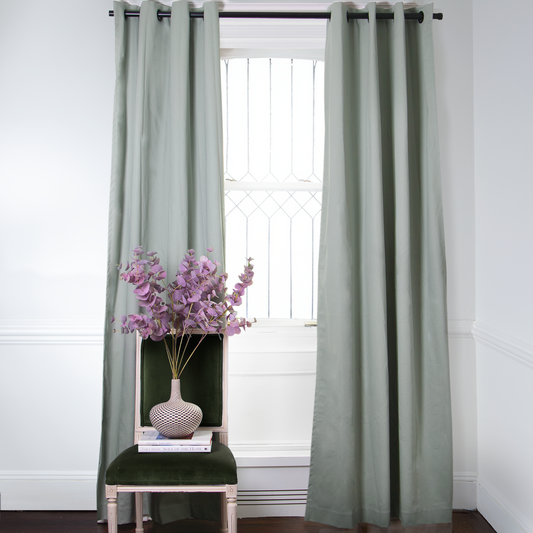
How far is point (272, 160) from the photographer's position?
7.46 feet

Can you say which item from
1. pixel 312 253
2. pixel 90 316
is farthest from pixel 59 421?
pixel 312 253

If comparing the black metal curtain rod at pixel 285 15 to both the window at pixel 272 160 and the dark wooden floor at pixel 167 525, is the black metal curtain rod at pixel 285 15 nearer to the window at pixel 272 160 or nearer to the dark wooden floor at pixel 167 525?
the window at pixel 272 160

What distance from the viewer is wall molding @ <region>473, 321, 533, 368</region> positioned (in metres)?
1.68

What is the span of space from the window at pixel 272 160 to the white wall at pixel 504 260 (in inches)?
31.6

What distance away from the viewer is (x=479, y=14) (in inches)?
80.6

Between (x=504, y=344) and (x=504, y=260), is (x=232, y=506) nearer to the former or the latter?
(x=504, y=344)

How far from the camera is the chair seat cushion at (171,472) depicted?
5.06 ft

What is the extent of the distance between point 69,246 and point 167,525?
1.41 m

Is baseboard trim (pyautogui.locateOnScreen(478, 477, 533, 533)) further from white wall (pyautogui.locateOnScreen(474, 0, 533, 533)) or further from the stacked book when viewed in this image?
the stacked book

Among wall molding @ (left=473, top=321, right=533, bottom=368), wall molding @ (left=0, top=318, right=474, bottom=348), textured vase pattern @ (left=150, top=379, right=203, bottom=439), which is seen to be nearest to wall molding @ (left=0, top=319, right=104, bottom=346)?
wall molding @ (left=0, top=318, right=474, bottom=348)

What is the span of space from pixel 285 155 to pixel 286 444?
150 centimetres

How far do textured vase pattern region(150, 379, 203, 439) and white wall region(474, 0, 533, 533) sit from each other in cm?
133

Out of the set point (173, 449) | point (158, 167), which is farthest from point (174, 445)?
point (158, 167)

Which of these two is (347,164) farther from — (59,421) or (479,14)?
(59,421)
